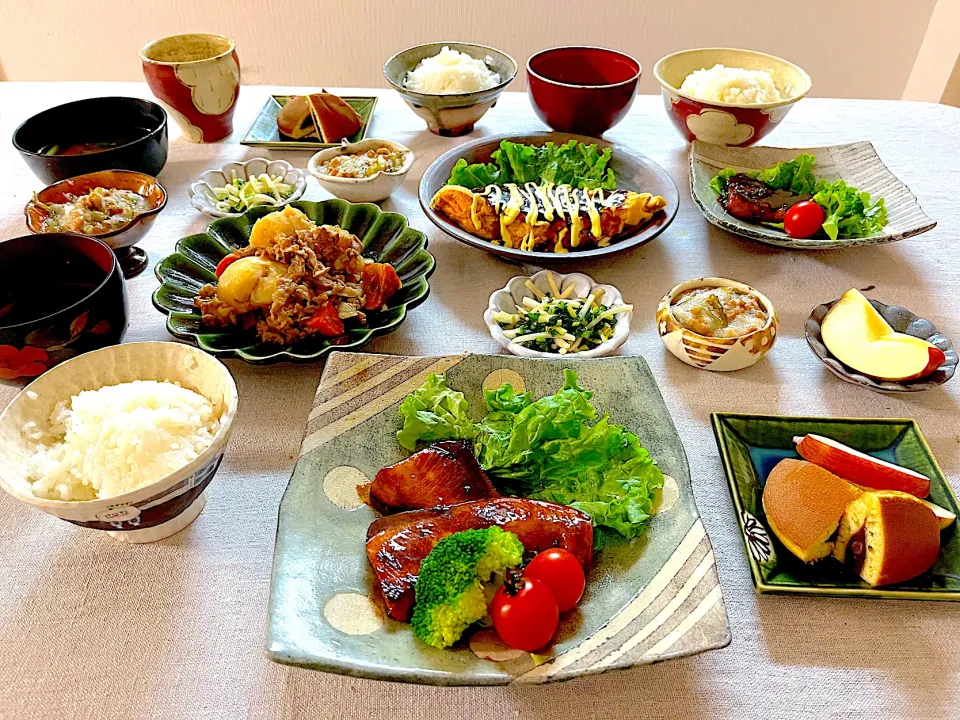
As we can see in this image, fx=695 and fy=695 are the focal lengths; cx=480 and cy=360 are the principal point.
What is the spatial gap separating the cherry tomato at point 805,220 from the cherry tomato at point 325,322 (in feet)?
4.36

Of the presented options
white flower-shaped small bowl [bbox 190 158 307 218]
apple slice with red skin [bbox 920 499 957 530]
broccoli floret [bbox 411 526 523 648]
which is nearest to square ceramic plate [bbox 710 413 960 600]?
apple slice with red skin [bbox 920 499 957 530]

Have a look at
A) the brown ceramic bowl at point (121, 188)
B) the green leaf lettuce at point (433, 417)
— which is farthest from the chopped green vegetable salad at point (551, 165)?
the green leaf lettuce at point (433, 417)

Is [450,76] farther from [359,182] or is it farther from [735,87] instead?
[735,87]

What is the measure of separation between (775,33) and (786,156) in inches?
107

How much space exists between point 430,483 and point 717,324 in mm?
837

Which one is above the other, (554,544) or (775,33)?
(554,544)

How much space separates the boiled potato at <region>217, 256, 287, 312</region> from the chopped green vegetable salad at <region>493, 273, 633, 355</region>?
0.54 metres

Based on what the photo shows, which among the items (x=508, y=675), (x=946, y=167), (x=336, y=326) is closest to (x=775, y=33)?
(x=946, y=167)

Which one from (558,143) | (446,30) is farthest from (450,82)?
(446,30)

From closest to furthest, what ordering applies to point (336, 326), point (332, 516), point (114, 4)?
1. point (332, 516)
2. point (336, 326)
3. point (114, 4)

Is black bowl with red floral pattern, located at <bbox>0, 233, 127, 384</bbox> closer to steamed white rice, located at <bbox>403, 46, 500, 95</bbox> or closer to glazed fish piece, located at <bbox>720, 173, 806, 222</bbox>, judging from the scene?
steamed white rice, located at <bbox>403, 46, 500, 95</bbox>

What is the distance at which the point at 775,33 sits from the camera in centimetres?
447

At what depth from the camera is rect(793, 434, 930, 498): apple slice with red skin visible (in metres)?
1.24

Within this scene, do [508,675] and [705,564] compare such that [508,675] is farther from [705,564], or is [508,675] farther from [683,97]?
[683,97]
